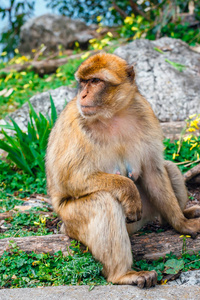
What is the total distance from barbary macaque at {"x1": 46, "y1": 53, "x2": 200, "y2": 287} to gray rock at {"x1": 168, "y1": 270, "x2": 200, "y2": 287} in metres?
0.30

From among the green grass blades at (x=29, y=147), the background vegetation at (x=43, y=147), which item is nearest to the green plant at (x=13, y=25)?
the background vegetation at (x=43, y=147)

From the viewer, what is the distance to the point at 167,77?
6.61 meters

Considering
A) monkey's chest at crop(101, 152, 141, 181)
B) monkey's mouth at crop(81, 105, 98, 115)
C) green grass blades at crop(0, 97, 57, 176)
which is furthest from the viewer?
green grass blades at crop(0, 97, 57, 176)

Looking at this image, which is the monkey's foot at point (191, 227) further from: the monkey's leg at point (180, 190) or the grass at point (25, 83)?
the grass at point (25, 83)

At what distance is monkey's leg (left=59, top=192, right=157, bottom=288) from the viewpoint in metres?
2.79

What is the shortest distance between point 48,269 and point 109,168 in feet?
3.14

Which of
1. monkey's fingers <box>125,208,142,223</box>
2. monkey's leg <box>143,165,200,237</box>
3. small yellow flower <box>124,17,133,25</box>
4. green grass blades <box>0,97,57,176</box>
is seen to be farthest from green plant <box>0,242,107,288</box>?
small yellow flower <box>124,17,133,25</box>

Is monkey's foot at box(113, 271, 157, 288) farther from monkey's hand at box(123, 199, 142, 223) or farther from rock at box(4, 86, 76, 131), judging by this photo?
rock at box(4, 86, 76, 131)

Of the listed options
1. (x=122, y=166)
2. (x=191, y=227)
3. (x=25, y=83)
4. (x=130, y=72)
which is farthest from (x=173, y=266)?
(x=25, y=83)

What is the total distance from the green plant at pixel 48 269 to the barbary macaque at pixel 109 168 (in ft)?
0.37

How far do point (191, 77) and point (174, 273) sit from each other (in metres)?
4.59

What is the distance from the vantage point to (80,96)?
302cm

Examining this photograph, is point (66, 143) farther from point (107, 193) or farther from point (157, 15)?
point (157, 15)

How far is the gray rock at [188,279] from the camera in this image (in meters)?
2.89
